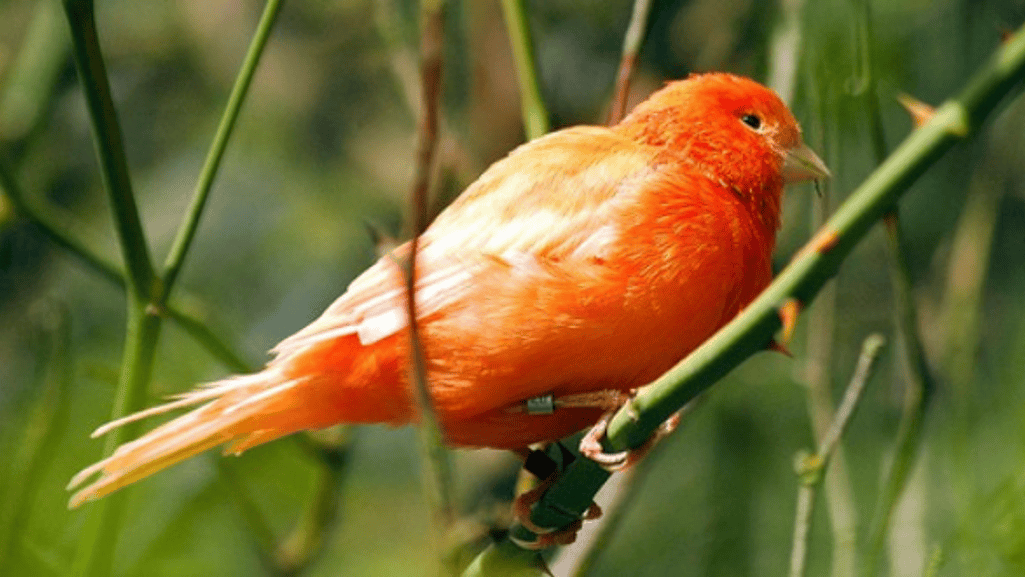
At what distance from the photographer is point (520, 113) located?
281 inches

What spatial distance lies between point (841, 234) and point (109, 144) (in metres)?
1.73

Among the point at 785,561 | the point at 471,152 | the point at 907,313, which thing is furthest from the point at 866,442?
the point at 907,313

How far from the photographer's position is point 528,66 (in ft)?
13.8

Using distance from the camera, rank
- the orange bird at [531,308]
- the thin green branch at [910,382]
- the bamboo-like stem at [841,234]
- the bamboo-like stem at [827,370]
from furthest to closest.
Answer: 1. the bamboo-like stem at [827,370]
2. the thin green branch at [910,382]
3. the orange bird at [531,308]
4. the bamboo-like stem at [841,234]

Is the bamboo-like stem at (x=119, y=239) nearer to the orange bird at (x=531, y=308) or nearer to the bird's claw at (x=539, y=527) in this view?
the orange bird at (x=531, y=308)

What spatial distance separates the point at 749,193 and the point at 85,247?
180 cm

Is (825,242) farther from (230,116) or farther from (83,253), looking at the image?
(83,253)

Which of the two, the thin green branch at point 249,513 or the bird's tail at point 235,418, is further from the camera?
the thin green branch at point 249,513

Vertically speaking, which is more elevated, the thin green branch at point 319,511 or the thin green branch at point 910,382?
the thin green branch at point 910,382

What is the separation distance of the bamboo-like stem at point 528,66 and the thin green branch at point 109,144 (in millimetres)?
1229

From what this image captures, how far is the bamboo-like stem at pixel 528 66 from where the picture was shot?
13.7 feet

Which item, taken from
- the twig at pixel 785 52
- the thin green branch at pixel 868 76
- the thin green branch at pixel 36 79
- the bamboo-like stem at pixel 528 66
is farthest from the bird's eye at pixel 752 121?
the thin green branch at pixel 36 79

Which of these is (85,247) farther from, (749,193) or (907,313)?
(907,313)

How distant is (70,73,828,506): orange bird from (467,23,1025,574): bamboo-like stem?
927 mm
